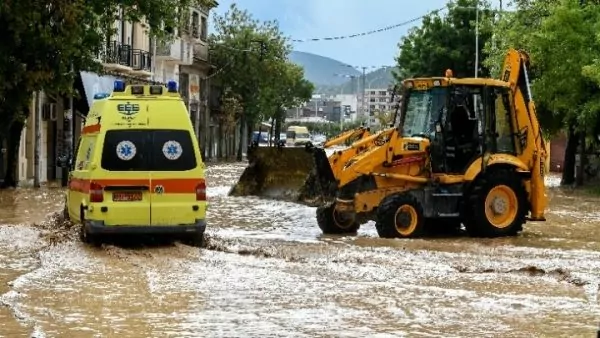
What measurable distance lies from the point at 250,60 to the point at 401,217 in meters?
56.2

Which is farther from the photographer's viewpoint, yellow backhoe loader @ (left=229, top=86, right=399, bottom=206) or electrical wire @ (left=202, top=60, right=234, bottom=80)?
electrical wire @ (left=202, top=60, right=234, bottom=80)

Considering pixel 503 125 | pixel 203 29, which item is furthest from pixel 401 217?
pixel 203 29

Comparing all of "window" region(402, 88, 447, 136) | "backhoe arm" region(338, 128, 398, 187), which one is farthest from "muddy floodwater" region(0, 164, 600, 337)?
"window" region(402, 88, 447, 136)

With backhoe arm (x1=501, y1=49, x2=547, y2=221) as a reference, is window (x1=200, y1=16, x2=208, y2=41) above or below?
above

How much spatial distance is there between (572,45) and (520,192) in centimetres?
1614

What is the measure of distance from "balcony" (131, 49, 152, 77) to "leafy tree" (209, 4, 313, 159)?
2014 centimetres

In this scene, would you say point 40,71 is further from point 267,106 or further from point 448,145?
point 267,106

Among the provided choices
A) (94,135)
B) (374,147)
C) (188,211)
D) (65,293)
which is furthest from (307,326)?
(374,147)

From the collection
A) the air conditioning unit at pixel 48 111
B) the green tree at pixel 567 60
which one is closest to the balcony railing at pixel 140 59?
the air conditioning unit at pixel 48 111

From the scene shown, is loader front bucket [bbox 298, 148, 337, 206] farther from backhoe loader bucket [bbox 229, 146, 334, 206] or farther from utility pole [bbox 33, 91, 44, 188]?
utility pole [bbox 33, 91, 44, 188]

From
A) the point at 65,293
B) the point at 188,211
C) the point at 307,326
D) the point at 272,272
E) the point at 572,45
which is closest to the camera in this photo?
the point at 307,326

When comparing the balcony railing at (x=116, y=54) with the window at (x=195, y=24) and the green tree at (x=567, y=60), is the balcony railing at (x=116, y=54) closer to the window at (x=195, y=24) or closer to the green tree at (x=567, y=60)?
the green tree at (x=567, y=60)

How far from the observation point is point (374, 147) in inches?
721

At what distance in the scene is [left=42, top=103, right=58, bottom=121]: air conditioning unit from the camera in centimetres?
3762
